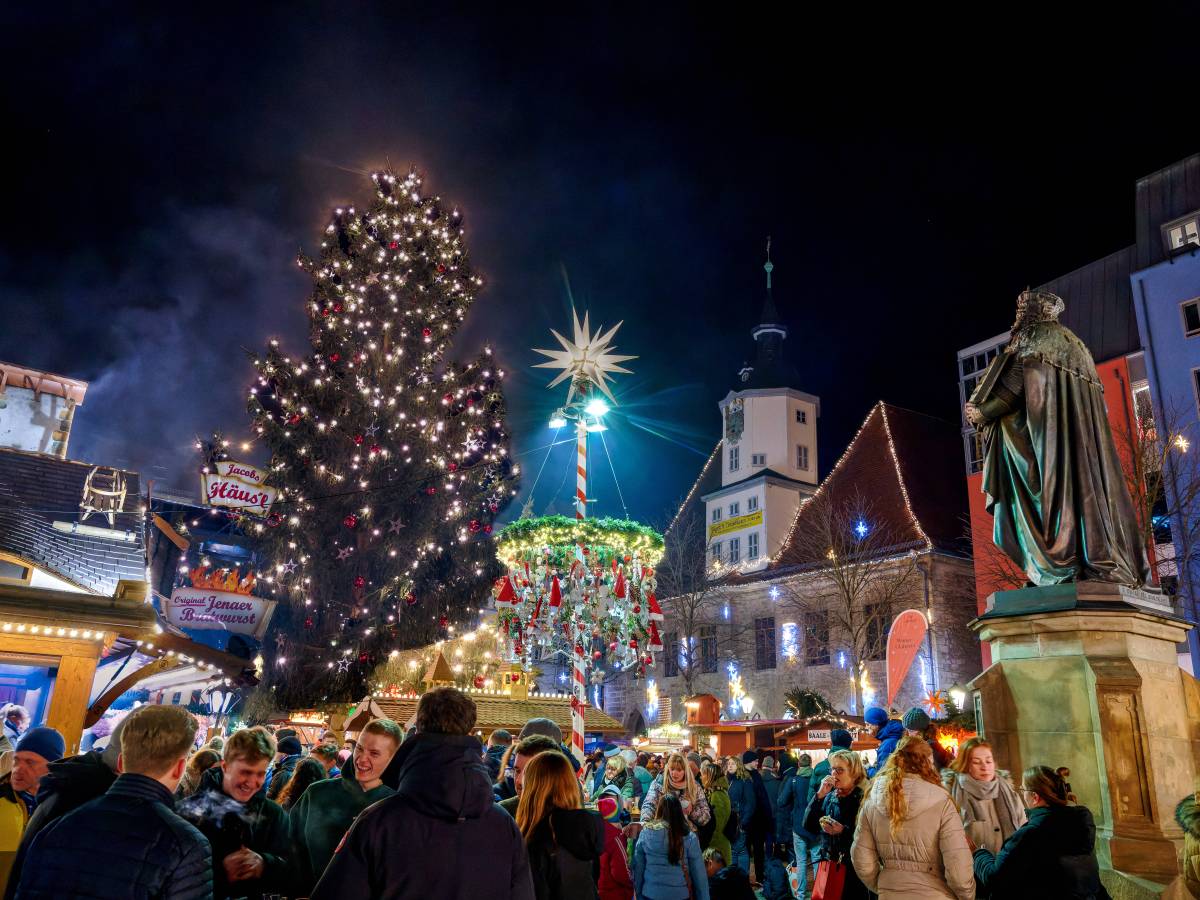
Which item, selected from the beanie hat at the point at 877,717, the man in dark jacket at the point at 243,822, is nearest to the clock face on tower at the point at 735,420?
the beanie hat at the point at 877,717

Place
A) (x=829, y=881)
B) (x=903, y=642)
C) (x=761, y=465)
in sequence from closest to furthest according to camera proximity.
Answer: (x=829, y=881) < (x=903, y=642) < (x=761, y=465)

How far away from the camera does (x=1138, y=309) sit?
27672mm

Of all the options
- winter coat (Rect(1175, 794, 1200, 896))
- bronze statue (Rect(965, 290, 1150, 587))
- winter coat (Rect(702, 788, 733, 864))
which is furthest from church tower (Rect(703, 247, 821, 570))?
winter coat (Rect(1175, 794, 1200, 896))

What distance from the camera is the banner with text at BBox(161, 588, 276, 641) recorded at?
1584cm

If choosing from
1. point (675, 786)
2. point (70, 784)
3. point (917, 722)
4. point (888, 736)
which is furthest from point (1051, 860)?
point (70, 784)

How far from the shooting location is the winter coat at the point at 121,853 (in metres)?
2.71

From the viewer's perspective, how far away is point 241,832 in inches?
153

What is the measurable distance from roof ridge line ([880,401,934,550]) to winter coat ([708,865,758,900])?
30.2 meters

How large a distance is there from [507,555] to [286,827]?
9.78 m

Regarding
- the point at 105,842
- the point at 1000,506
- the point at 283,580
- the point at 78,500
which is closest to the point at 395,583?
the point at 283,580

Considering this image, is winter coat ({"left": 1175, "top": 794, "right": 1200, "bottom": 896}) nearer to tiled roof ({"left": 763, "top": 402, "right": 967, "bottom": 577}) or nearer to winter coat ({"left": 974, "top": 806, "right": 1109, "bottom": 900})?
winter coat ({"left": 974, "top": 806, "right": 1109, "bottom": 900})

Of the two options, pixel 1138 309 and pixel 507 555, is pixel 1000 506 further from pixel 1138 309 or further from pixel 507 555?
pixel 1138 309

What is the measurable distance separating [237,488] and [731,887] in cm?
1524

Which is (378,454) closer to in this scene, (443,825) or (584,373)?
(584,373)
